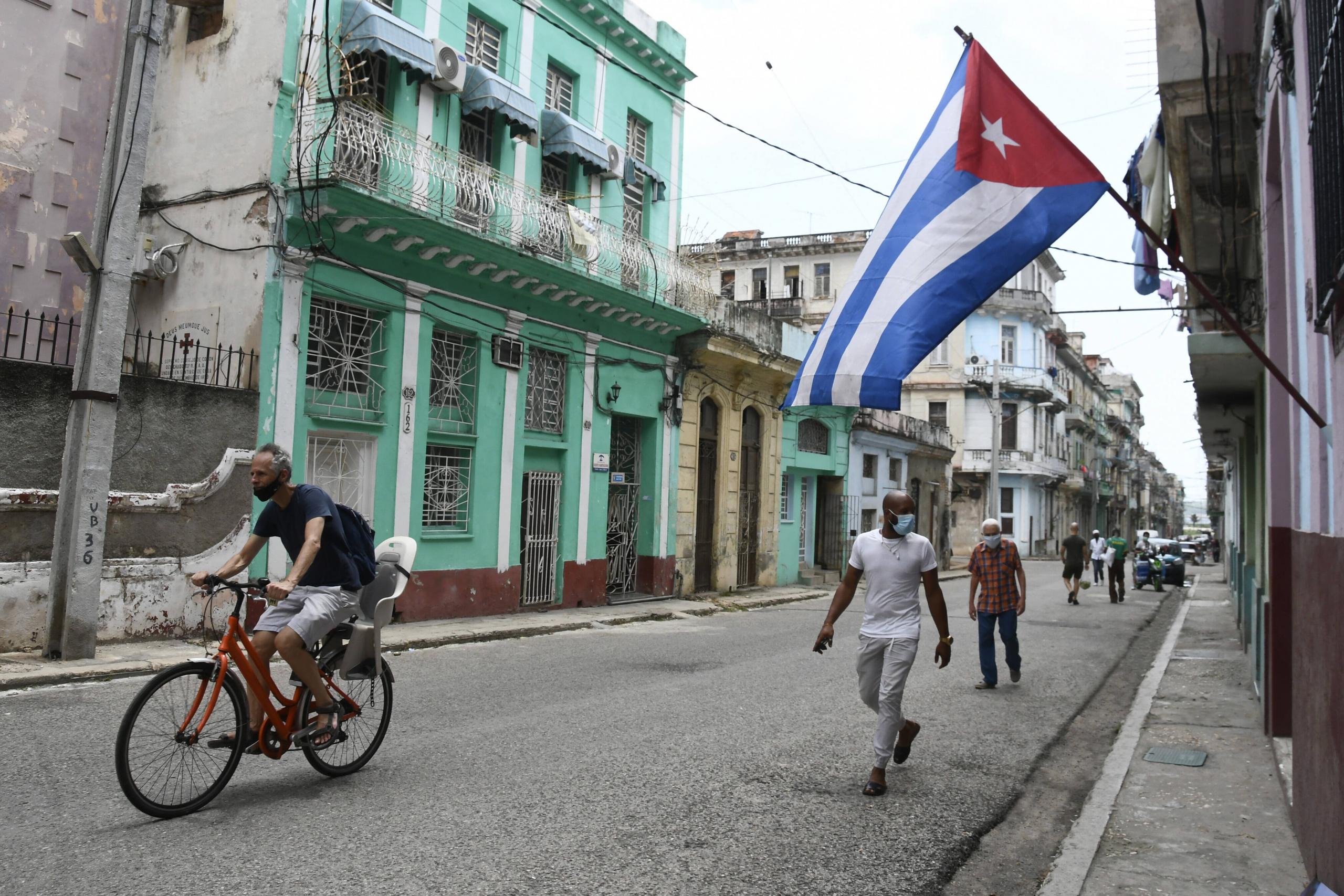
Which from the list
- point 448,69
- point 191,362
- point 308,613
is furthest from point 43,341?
point 308,613

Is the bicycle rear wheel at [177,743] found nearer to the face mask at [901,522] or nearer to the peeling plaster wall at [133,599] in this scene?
the face mask at [901,522]

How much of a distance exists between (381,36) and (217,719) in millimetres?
10442

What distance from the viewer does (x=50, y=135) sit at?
44.6ft

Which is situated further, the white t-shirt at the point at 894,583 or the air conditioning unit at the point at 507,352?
the air conditioning unit at the point at 507,352

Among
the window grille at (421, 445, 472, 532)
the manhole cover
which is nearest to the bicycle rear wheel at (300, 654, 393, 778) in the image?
the manhole cover

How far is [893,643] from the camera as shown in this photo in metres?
6.11

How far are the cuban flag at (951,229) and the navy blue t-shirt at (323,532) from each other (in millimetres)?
2630

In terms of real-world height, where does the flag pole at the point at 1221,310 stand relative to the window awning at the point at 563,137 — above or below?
below

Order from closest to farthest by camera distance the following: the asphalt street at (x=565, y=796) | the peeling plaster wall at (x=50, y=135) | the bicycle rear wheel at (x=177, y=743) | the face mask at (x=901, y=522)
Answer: the asphalt street at (x=565, y=796) < the bicycle rear wheel at (x=177, y=743) < the face mask at (x=901, y=522) < the peeling plaster wall at (x=50, y=135)

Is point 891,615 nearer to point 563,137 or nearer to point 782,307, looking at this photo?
point 563,137

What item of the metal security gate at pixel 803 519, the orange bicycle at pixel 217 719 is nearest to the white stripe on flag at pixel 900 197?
the orange bicycle at pixel 217 719

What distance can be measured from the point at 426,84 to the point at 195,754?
1180 centimetres

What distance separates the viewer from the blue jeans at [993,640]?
9766mm

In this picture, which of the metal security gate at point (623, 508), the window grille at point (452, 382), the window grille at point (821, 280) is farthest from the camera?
the window grille at point (821, 280)
